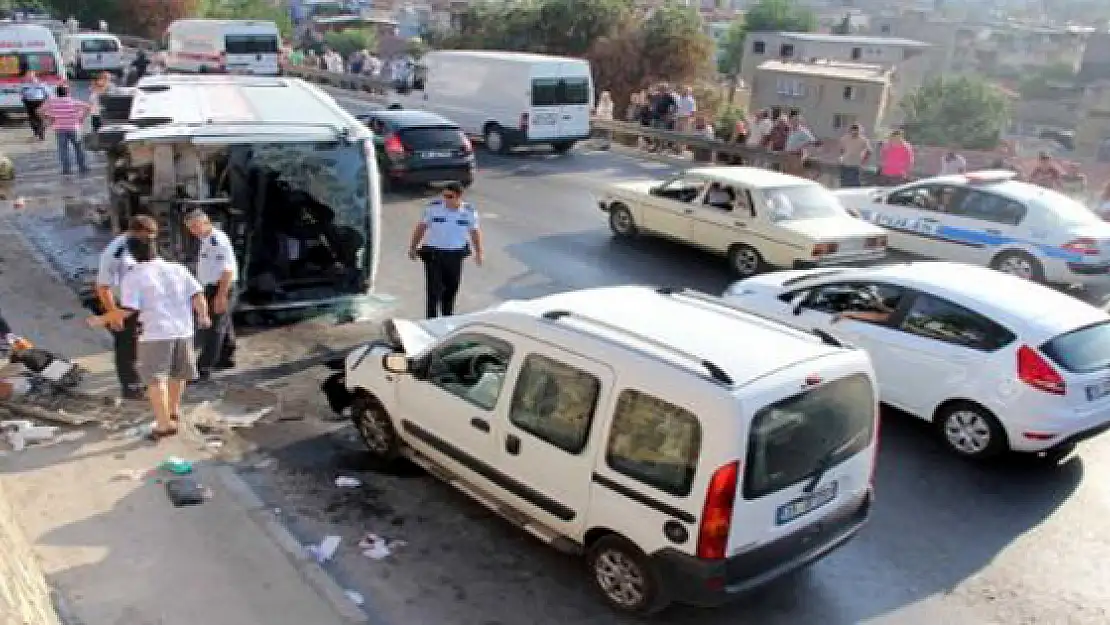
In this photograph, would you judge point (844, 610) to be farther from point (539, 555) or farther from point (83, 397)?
point (83, 397)

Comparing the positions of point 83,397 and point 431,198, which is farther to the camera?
point 431,198

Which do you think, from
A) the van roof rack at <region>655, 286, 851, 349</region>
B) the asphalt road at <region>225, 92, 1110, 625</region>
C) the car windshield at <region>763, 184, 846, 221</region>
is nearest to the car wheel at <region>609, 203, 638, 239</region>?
the car windshield at <region>763, 184, 846, 221</region>

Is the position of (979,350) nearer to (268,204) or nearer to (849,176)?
(268,204)

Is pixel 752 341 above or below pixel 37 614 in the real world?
above

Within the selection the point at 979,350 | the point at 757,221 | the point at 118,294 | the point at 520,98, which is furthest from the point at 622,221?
the point at 118,294

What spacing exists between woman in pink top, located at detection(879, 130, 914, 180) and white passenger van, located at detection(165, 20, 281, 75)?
20978mm

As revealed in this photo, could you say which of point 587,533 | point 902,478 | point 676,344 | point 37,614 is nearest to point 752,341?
point 676,344

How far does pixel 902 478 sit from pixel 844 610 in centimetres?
204

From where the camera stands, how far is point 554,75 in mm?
21406

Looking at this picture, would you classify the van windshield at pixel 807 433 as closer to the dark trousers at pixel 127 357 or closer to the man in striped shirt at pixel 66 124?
the dark trousers at pixel 127 357

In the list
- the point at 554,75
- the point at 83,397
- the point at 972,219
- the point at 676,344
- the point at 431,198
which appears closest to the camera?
the point at 676,344

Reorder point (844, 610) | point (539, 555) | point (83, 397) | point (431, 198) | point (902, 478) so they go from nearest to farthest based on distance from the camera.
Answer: point (844, 610) → point (539, 555) → point (902, 478) → point (83, 397) → point (431, 198)

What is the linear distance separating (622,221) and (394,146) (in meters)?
4.80

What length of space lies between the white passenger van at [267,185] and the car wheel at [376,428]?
3.29 metres
